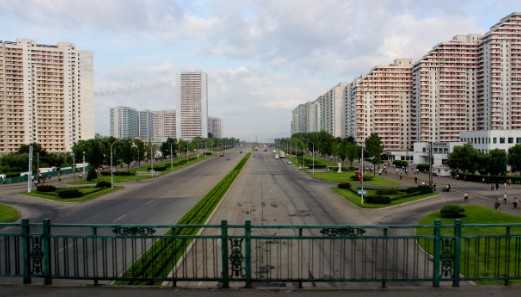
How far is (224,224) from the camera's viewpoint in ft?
29.0

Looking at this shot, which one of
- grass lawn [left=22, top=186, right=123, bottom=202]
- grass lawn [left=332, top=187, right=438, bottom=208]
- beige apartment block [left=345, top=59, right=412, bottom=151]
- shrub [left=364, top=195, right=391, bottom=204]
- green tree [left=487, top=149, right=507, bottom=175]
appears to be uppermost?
beige apartment block [left=345, top=59, right=412, bottom=151]

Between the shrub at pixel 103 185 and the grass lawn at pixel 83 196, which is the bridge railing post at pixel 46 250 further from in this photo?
the shrub at pixel 103 185

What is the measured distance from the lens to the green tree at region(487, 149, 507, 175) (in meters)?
63.4

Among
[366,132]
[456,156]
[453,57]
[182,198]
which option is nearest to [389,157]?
[366,132]

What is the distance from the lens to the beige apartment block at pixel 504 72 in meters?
110

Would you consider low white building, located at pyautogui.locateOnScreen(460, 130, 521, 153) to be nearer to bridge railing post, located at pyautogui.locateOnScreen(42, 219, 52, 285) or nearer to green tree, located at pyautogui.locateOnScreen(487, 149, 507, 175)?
green tree, located at pyautogui.locateOnScreen(487, 149, 507, 175)

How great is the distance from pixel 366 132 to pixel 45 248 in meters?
139

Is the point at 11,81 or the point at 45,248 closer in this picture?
the point at 45,248

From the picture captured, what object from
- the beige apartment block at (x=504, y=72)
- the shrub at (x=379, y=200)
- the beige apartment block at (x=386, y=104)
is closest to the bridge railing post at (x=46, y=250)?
the shrub at (x=379, y=200)

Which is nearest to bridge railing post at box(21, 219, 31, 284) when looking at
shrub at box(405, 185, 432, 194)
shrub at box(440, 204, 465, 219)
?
shrub at box(440, 204, 465, 219)

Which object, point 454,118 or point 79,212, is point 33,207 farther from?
point 454,118

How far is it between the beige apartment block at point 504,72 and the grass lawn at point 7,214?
Result: 388 feet

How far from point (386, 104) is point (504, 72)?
37903 mm

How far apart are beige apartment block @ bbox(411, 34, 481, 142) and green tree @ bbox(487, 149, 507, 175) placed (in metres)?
62.0
